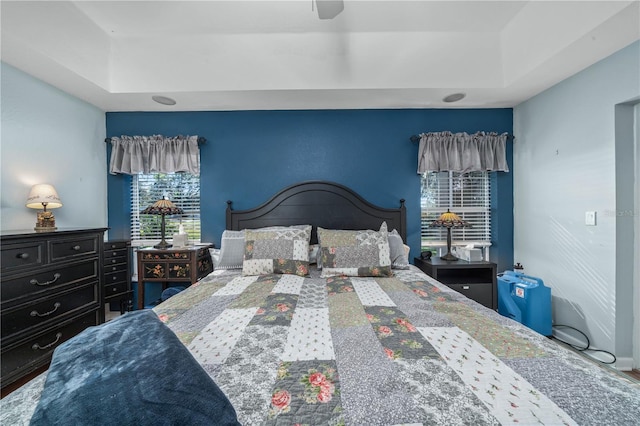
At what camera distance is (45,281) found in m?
2.03

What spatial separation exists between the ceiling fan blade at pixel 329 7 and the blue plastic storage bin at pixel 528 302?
110 inches

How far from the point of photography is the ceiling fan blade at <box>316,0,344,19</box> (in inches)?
57.7

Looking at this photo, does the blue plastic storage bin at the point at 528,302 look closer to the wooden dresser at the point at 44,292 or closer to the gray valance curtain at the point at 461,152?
the gray valance curtain at the point at 461,152

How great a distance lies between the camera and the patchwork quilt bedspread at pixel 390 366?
74cm

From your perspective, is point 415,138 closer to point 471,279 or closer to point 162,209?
point 471,279

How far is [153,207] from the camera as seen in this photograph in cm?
277

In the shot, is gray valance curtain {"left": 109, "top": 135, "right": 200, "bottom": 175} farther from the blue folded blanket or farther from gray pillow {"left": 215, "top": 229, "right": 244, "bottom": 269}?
the blue folded blanket

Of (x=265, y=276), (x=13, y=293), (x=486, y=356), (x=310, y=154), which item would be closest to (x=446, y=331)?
(x=486, y=356)

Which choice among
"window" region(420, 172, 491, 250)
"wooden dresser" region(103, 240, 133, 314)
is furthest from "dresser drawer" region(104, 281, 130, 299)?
"window" region(420, 172, 491, 250)

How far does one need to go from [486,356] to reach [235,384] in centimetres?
89

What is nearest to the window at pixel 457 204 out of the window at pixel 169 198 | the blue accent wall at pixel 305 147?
the blue accent wall at pixel 305 147

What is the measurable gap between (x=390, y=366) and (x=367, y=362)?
0.26ft

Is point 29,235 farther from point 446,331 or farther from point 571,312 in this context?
point 571,312

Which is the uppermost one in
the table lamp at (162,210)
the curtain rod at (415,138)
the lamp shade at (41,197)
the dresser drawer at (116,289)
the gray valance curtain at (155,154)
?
the curtain rod at (415,138)
